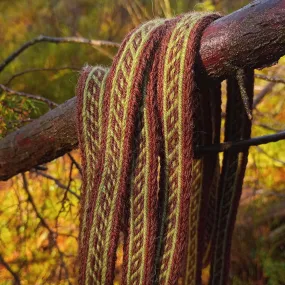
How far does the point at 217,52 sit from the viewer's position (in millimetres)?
604

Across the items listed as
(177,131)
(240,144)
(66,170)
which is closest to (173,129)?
(177,131)

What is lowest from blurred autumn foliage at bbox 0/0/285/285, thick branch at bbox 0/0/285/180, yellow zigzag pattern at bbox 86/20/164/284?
yellow zigzag pattern at bbox 86/20/164/284

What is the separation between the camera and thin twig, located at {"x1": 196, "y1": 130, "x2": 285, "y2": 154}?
651mm

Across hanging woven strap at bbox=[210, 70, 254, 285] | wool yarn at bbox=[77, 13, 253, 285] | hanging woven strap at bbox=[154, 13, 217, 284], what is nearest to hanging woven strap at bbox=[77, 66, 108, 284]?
wool yarn at bbox=[77, 13, 253, 285]

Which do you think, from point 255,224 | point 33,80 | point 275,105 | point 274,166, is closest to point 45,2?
point 33,80

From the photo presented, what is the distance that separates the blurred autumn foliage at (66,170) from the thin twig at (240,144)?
362mm

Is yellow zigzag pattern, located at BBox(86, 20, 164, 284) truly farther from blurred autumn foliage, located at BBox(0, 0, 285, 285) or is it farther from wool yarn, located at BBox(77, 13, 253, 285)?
blurred autumn foliage, located at BBox(0, 0, 285, 285)

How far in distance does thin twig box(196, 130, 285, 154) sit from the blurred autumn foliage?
36cm

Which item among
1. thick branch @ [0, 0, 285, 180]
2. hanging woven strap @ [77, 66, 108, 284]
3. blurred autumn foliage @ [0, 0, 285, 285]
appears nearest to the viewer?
thick branch @ [0, 0, 285, 180]

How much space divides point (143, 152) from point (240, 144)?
163mm

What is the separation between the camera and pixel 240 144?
0.68 meters

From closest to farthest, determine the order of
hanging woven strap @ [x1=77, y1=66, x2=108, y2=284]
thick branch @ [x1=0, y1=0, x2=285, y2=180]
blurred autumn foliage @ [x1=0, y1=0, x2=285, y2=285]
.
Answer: thick branch @ [x1=0, y1=0, x2=285, y2=180]
hanging woven strap @ [x1=77, y1=66, x2=108, y2=284]
blurred autumn foliage @ [x1=0, y1=0, x2=285, y2=285]

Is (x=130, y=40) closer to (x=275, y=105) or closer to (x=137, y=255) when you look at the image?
(x=137, y=255)

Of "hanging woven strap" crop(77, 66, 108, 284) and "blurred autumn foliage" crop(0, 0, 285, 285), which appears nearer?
"hanging woven strap" crop(77, 66, 108, 284)
